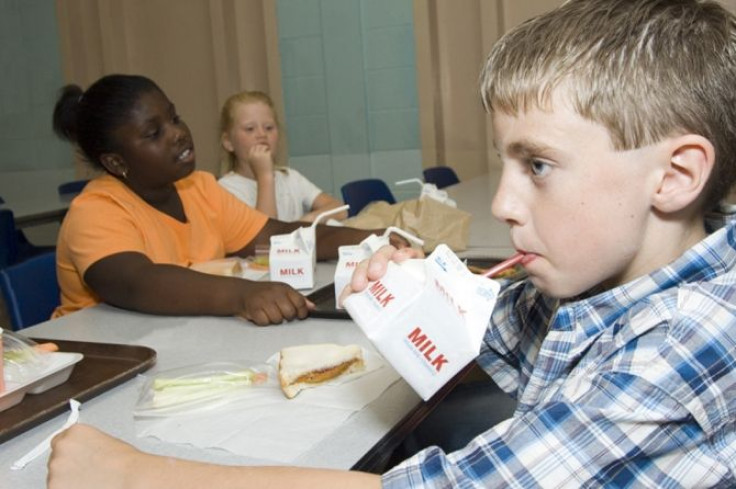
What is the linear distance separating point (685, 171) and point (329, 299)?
0.98 m

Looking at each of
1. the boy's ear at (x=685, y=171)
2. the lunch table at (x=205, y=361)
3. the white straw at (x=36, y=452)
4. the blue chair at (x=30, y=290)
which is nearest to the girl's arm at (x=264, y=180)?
the lunch table at (x=205, y=361)

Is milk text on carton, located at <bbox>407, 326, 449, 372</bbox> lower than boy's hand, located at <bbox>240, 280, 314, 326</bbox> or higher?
higher

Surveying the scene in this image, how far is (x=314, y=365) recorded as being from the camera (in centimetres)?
114

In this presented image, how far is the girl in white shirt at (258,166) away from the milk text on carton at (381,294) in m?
2.13

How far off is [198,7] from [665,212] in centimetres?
506

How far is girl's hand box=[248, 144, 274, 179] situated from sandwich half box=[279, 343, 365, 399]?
74.1 inches

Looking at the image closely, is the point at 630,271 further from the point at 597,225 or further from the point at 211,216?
the point at 211,216

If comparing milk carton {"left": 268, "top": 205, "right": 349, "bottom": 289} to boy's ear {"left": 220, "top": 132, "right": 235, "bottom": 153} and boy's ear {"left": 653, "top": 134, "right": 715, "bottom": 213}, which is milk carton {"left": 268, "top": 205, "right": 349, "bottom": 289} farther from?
boy's ear {"left": 220, "top": 132, "right": 235, "bottom": 153}

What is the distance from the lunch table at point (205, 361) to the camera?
0.93m

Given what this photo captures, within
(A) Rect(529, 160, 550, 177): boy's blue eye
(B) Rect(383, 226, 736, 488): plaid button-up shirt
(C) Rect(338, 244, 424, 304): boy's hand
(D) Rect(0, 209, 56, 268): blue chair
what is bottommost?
(D) Rect(0, 209, 56, 268): blue chair

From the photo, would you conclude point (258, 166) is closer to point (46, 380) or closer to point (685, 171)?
point (46, 380)

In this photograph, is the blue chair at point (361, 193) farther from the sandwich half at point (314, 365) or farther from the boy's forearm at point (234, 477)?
the boy's forearm at point (234, 477)

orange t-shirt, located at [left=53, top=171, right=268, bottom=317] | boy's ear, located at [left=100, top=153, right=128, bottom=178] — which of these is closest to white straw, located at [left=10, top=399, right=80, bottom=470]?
orange t-shirt, located at [left=53, top=171, right=268, bottom=317]

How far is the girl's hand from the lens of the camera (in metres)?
3.01
